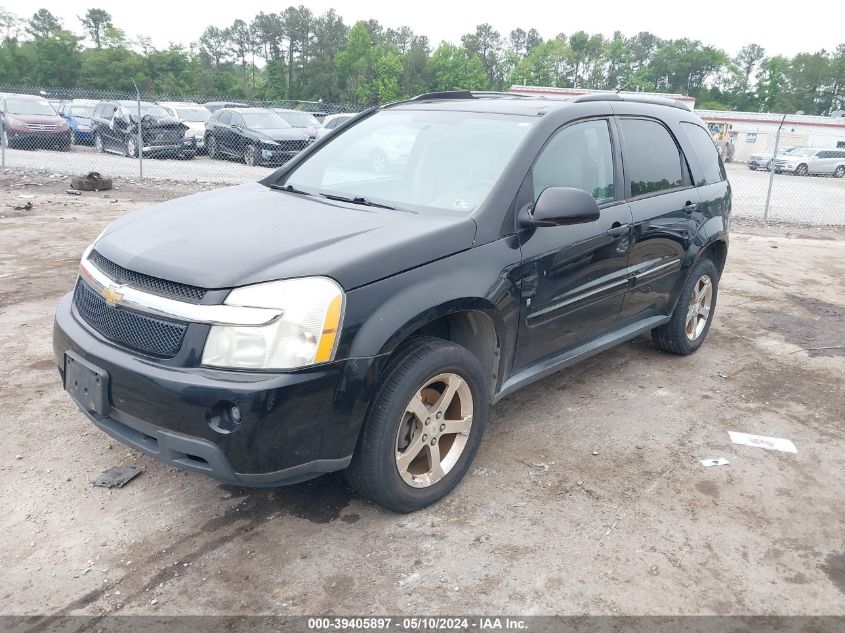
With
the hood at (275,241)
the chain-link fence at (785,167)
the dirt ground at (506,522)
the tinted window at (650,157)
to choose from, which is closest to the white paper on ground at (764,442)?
the dirt ground at (506,522)

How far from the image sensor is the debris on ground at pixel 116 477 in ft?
10.8

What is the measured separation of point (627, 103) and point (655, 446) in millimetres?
2149

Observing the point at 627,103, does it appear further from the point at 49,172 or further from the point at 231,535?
the point at 49,172

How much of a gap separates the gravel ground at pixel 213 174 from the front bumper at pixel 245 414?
486 inches

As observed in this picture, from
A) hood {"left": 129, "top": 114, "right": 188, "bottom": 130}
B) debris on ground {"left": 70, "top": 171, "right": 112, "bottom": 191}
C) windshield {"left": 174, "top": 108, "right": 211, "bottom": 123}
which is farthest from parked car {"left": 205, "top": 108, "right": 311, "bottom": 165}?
debris on ground {"left": 70, "top": 171, "right": 112, "bottom": 191}

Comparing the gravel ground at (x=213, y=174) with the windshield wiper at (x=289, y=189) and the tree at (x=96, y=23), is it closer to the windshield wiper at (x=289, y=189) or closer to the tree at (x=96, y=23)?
the windshield wiper at (x=289, y=189)

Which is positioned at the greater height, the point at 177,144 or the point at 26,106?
the point at 26,106

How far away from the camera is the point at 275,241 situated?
296 cm

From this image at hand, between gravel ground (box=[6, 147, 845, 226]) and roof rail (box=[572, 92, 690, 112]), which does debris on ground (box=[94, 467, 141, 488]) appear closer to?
roof rail (box=[572, 92, 690, 112])

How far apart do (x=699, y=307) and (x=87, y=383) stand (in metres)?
4.30

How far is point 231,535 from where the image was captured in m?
2.97

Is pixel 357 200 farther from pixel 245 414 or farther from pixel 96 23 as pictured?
pixel 96 23

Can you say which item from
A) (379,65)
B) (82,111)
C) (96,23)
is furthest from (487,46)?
(82,111)

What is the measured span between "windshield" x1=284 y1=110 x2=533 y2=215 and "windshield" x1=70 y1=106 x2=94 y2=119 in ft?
67.2
